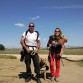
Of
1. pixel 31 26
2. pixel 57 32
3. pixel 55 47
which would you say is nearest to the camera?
pixel 31 26

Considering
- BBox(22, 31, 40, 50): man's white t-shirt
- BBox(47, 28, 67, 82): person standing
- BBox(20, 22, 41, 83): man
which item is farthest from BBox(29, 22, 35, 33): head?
BBox(47, 28, 67, 82): person standing

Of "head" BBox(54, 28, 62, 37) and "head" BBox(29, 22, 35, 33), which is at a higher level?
"head" BBox(29, 22, 35, 33)

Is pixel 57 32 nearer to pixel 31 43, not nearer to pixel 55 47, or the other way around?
pixel 55 47

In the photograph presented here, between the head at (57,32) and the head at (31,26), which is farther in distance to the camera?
the head at (57,32)

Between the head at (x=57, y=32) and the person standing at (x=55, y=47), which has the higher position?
the head at (x=57, y=32)

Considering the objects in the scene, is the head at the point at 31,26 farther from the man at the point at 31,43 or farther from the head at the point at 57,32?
the head at the point at 57,32

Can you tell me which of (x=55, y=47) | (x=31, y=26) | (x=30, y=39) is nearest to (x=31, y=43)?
(x=30, y=39)

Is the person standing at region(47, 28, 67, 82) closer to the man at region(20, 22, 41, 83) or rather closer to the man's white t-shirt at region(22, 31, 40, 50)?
the man at region(20, 22, 41, 83)

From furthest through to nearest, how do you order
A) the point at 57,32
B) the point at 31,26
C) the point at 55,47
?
the point at 55,47 < the point at 57,32 < the point at 31,26

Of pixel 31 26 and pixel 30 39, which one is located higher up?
pixel 31 26

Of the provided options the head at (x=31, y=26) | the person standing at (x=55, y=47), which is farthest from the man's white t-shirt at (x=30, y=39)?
the person standing at (x=55, y=47)

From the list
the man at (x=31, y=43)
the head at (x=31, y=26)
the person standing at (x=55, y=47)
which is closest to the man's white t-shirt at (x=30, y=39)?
the man at (x=31, y=43)

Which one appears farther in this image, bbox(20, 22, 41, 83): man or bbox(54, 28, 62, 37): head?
bbox(54, 28, 62, 37): head

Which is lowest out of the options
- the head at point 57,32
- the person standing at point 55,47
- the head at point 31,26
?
the person standing at point 55,47
